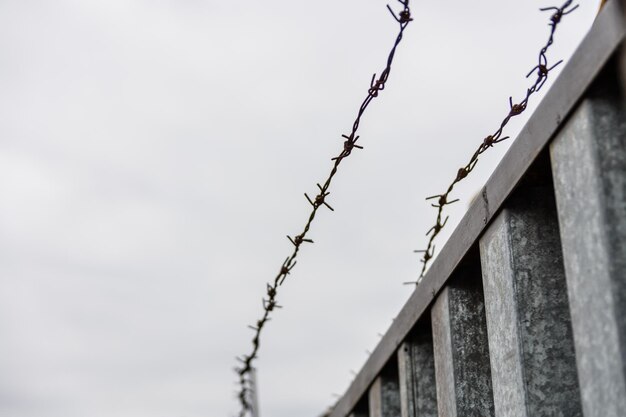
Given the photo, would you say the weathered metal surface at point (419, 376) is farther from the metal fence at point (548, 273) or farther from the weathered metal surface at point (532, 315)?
the weathered metal surface at point (532, 315)

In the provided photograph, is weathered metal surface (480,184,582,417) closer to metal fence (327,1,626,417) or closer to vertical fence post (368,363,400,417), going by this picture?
metal fence (327,1,626,417)

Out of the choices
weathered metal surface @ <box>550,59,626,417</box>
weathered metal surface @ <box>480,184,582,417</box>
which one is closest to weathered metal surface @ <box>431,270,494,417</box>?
weathered metal surface @ <box>480,184,582,417</box>

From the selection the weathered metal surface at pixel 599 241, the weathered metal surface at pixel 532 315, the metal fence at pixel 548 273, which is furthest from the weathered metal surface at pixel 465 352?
the weathered metal surface at pixel 599 241

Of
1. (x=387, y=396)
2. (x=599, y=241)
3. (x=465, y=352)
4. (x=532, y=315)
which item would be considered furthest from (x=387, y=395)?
(x=599, y=241)

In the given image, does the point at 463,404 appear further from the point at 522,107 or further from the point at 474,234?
the point at 522,107

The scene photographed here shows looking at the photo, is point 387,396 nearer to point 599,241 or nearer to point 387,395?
point 387,395

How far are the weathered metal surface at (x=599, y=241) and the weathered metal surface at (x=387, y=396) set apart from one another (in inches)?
80.5

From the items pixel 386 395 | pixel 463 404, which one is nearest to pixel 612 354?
pixel 463 404

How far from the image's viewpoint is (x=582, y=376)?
2.02 meters

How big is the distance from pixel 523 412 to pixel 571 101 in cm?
84

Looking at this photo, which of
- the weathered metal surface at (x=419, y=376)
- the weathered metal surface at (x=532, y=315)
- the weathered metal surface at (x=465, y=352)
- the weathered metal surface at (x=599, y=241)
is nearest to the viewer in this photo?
the weathered metal surface at (x=599, y=241)

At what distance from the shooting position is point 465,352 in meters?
2.94

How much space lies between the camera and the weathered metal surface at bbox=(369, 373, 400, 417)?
13.1 feet

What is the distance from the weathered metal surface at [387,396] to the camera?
4.00 meters
